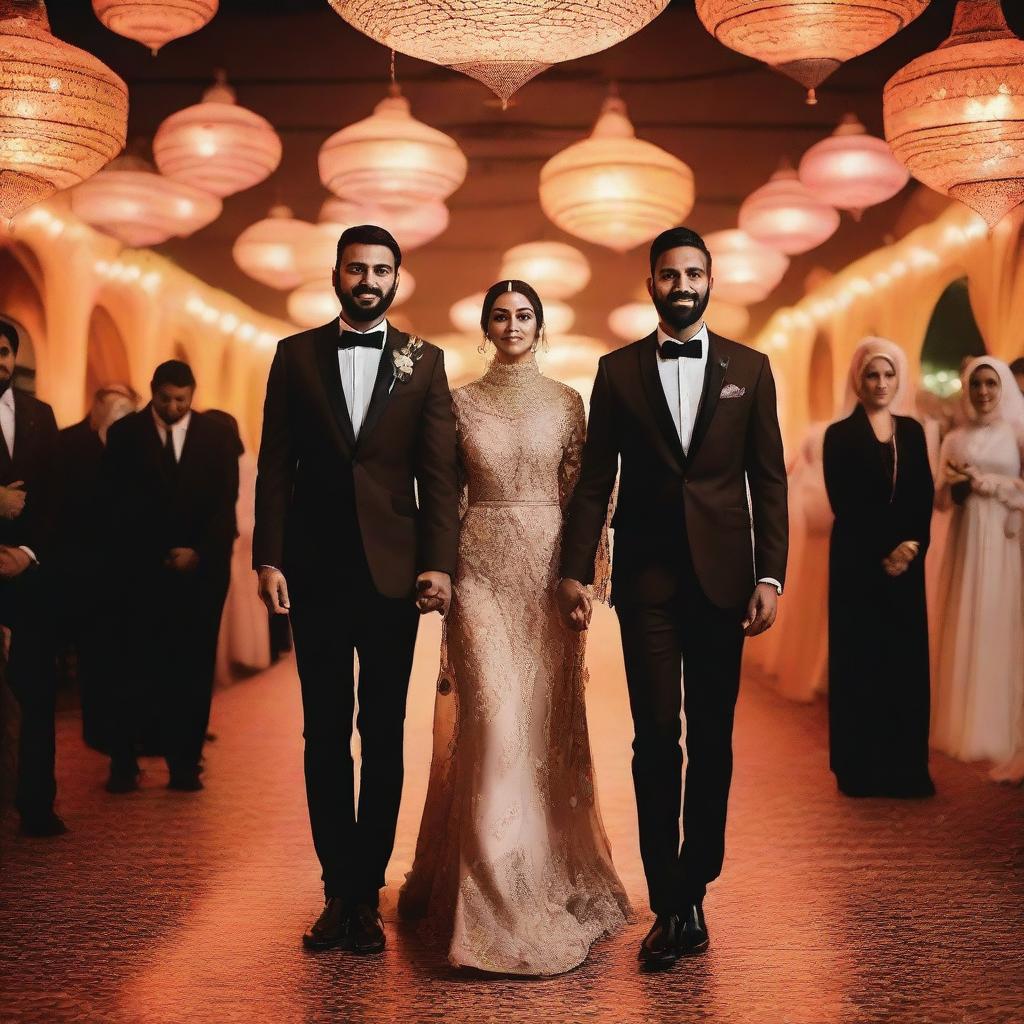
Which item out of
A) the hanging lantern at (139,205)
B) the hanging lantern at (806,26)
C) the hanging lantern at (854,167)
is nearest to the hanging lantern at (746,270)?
the hanging lantern at (854,167)

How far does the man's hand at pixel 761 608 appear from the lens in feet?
10.5

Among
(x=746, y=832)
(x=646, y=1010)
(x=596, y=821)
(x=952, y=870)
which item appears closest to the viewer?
(x=646, y=1010)

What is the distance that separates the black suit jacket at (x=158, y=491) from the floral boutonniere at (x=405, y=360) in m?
2.17

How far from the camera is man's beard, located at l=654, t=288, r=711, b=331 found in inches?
126

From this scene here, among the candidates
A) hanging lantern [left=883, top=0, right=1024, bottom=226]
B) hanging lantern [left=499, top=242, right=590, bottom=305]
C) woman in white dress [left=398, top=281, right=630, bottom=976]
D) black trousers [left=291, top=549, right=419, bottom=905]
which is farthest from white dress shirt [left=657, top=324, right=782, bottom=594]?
hanging lantern [left=499, top=242, right=590, bottom=305]

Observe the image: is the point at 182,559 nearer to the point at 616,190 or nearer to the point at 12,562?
the point at 12,562

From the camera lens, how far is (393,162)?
17.7ft

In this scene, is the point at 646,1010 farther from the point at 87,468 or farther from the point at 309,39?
the point at 309,39

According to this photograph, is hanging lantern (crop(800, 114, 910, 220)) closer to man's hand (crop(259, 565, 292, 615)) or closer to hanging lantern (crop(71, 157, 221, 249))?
hanging lantern (crop(71, 157, 221, 249))

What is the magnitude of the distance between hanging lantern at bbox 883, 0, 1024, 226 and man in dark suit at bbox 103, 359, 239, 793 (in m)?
2.70

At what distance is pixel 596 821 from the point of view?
3.58 m

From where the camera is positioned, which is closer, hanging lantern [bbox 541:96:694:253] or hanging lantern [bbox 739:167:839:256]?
hanging lantern [bbox 541:96:694:253]

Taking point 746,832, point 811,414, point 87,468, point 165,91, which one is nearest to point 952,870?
point 746,832

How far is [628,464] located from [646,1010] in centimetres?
121
